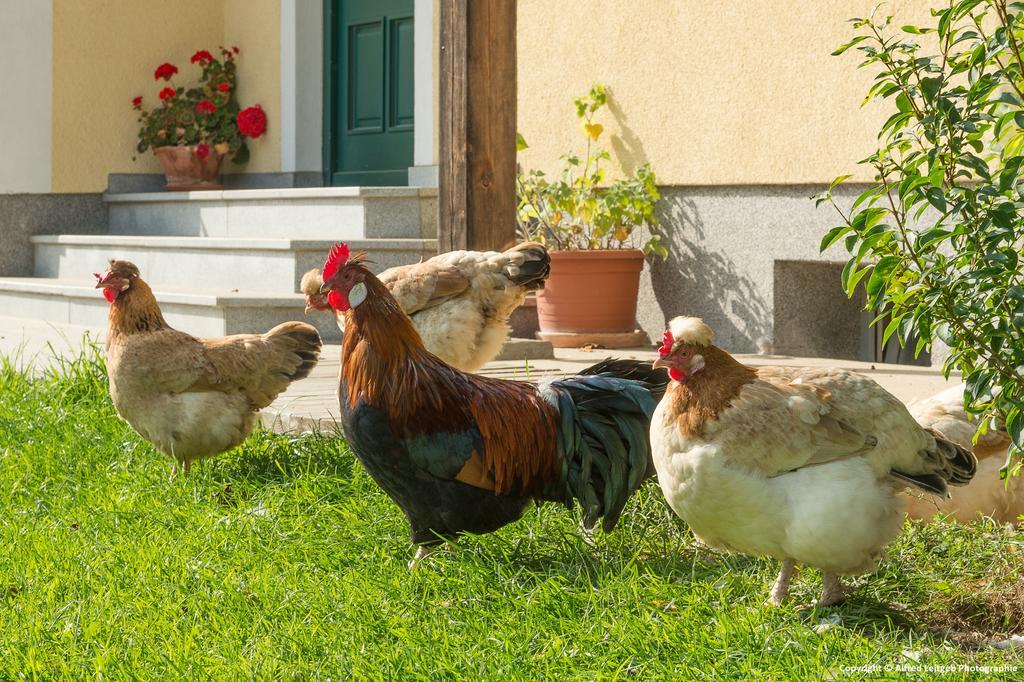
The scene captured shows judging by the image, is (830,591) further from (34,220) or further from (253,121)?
(34,220)

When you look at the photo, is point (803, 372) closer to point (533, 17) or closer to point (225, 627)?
point (225, 627)

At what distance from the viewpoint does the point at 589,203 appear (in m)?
8.77

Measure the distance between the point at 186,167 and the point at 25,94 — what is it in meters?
1.55

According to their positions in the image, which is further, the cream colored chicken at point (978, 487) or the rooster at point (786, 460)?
the cream colored chicken at point (978, 487)

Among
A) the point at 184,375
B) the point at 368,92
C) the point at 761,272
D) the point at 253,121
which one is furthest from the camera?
the point at 253,121

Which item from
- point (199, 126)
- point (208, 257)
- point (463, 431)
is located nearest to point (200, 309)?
point (208, 257)

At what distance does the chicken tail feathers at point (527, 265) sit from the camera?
19.9 ft

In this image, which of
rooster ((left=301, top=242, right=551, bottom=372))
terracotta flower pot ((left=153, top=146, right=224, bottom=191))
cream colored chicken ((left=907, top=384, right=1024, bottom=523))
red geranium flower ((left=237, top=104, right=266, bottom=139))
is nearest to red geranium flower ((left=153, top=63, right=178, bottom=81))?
terracotta flower pot ((left=153, top=146, right=224, bottom=191))

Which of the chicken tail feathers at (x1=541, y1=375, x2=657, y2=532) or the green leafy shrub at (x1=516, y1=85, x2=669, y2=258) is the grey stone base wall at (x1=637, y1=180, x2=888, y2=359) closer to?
the green leafy shrub at (x1=516, y1=85, x2=669, y2=258)

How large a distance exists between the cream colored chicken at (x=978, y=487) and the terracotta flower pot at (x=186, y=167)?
28.4ft

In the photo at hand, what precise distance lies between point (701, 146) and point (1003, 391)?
5.40 m

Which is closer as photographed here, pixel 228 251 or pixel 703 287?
pixel 703 287

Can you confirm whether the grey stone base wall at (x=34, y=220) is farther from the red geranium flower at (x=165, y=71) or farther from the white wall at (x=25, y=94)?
the red geranium flower at (x=165, y=71)

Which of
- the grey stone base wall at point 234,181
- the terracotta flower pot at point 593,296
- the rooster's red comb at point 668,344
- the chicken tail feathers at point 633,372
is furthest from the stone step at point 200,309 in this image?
the rooster's red comb at point 668,344
